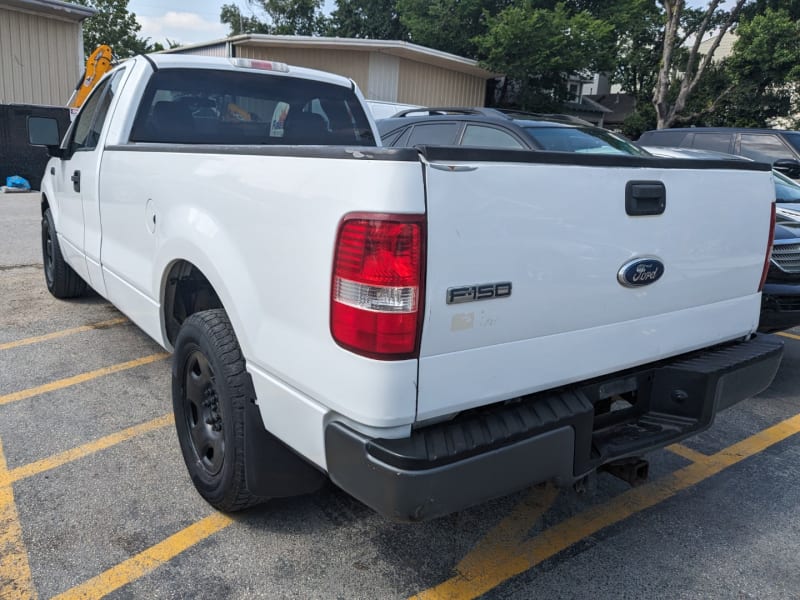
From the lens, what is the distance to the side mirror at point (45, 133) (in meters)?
4.80

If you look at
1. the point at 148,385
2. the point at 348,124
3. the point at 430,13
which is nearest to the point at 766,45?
the point at 430,13

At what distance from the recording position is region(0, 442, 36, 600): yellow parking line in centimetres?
230

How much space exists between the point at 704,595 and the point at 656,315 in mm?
1068

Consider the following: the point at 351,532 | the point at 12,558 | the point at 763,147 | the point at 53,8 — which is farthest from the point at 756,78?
the point at 12,558

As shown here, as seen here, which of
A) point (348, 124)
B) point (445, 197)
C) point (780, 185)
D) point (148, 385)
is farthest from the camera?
point (780, 185)

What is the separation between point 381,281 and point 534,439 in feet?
2.36

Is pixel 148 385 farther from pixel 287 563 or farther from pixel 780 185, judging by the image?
pixel 780 185

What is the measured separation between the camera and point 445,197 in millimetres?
1831

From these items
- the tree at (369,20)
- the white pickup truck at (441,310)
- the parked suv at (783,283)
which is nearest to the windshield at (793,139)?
the parked suv at (783,283)

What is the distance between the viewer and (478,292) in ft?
6.36

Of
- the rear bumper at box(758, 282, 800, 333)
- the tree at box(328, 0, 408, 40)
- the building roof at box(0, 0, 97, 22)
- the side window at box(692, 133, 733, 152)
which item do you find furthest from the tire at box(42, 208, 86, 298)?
the tree at box(328, 0, 408, 40)

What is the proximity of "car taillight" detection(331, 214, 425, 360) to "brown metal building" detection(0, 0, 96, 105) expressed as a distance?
668 inches

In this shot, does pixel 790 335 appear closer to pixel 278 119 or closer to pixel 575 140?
pixel 575 140

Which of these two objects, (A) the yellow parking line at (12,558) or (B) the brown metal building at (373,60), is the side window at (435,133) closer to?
(A) the yellow parking line at (12,558)
